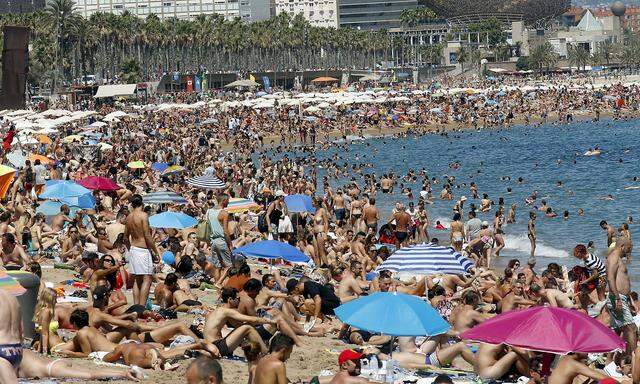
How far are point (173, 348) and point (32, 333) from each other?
1.47m

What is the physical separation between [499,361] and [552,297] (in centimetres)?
340

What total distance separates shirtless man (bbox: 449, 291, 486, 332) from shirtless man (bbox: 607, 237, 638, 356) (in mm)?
1474

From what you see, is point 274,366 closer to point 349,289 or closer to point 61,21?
point 349,289

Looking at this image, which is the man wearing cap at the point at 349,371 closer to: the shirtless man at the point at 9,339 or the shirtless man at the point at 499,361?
the shirtless man at the point at 499,361

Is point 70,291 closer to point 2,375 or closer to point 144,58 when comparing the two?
point 2,375

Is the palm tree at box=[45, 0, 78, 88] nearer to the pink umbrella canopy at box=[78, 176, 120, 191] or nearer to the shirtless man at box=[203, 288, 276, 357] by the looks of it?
the pink umbrella canopy at box=[78, 176, 120, 191]

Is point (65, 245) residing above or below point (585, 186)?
above

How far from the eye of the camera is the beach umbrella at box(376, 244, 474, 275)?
15.3 m

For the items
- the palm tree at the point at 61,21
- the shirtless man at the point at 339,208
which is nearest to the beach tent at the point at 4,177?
the shirtless man at the point at 339,208

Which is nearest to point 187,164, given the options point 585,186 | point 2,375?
point 585,186

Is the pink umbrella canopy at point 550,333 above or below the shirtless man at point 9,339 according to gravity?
below

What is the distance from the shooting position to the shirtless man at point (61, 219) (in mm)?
20703

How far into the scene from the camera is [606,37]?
175 meters

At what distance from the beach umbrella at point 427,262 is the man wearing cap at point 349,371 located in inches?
230
